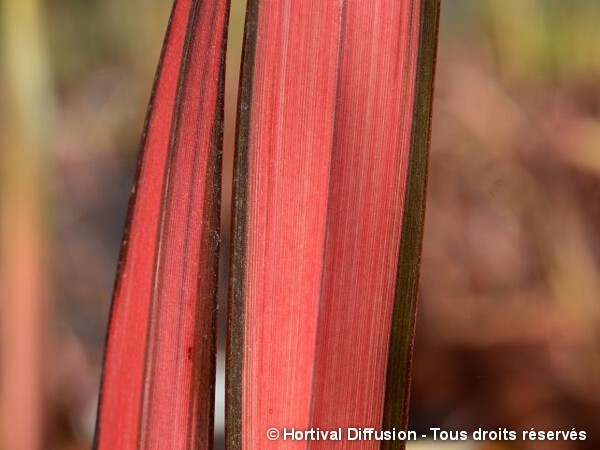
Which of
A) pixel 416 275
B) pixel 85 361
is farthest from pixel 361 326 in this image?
pixel 85 361

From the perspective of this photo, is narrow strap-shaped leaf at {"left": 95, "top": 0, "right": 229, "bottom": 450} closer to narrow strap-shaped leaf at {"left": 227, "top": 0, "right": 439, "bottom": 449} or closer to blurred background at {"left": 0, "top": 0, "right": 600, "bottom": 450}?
narrow strap-shaped leaf at {"left": 227, "top": 0, "right": 439, "bottom": 449}

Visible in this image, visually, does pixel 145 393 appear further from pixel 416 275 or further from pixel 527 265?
pixel 527 265

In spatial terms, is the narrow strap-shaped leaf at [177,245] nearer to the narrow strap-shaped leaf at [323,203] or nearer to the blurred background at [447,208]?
the narrow strap-shaped leaf at [323,203]

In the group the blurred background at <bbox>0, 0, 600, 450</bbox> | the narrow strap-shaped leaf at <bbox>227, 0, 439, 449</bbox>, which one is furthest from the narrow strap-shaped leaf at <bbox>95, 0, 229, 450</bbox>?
the blurred background at <bbox>0, 0, 600, 450</bbox>

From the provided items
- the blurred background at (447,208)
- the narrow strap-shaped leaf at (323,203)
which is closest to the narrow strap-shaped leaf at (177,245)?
the narrow strap-shaped leaf at (323,203)

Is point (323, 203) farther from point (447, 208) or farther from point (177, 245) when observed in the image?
point (447, 208)

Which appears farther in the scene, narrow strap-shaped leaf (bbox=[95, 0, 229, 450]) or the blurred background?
the blurred background
